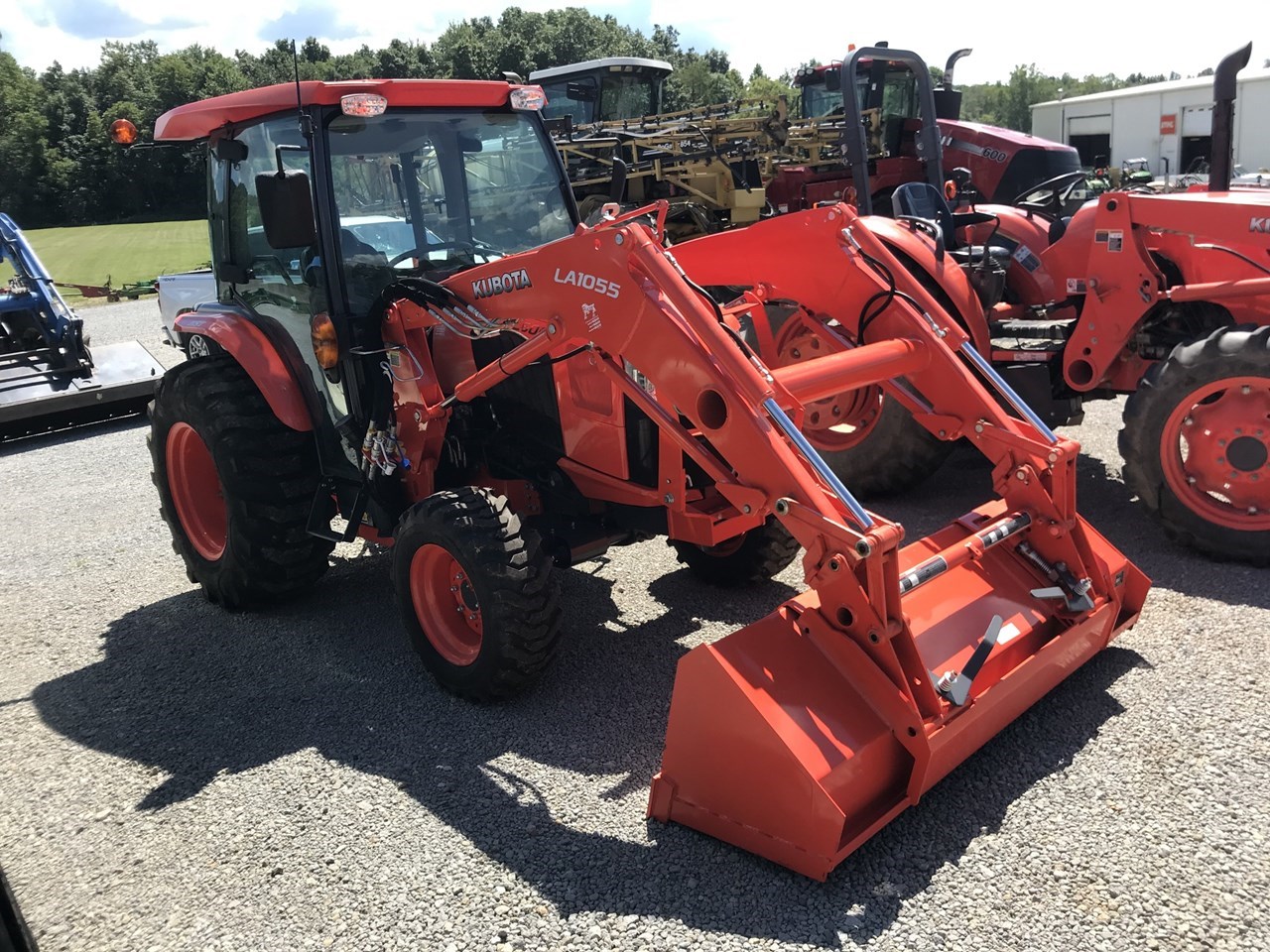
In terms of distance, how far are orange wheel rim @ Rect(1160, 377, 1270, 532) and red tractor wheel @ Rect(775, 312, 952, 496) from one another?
1303 millimetres

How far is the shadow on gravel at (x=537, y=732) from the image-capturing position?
2.84 metres

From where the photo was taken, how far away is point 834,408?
6.14m

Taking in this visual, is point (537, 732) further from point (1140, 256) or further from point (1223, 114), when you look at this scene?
point (1223, 114)

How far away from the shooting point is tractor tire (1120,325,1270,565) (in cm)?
477

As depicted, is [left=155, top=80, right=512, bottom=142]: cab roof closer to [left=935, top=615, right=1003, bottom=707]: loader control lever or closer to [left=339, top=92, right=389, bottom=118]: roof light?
[left=339, top=92, right=389, bottom=118]: roof light

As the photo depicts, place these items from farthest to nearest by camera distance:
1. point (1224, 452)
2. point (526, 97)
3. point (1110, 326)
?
point (1110, 326)
point (1224, 452)
point (526, 97)

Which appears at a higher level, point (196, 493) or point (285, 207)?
point (285, 207)

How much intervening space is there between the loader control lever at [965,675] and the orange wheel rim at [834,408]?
9.88ft

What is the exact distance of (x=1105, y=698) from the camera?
12.0ft

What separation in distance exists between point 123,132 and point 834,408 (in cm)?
403

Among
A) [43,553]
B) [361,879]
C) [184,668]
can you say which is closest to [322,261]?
[184,668]

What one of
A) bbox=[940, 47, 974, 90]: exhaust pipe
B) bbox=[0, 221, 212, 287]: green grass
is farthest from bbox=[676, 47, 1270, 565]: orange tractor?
bbox=[0, 221, 212, 287]: green grass

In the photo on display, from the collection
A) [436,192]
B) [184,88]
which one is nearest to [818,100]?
[436,192]

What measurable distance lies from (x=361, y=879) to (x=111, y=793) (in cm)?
119
